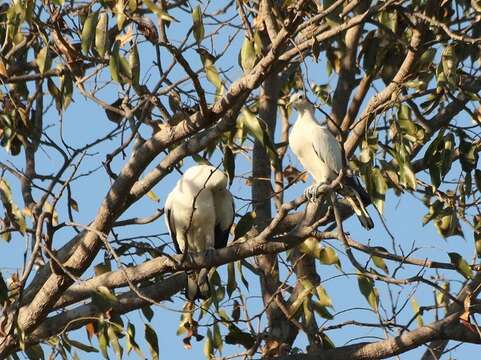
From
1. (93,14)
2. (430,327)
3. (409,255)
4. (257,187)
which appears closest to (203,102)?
(93,14)

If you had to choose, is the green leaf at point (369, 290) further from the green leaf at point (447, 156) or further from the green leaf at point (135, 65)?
the green leaf at point (135, 65)

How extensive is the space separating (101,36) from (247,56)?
0.67 meters

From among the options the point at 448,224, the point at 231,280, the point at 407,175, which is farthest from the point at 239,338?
the point at 407,175

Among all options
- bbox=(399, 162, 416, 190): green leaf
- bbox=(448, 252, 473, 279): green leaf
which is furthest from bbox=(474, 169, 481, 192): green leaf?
bbox=(399, 162, 416, 190): green leaf

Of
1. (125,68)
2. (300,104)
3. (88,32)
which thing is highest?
(300,104)

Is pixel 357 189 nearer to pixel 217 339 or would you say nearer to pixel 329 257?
pixel 329 257

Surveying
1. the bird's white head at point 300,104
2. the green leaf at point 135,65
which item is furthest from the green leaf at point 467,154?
the green leaf at point 135,65

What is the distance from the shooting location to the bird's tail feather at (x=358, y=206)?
568 centimetres

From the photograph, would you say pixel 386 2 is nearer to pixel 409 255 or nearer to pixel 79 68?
pixel 409 255

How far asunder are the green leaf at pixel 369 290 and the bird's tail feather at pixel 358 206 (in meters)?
0.34

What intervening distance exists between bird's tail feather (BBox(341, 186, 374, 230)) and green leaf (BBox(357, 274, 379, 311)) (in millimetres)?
337

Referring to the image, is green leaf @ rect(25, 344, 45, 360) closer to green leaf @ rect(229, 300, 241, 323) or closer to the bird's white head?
green leaf @ rect(229, 300, 241, 323)

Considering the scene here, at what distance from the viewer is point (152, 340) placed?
18.8ft

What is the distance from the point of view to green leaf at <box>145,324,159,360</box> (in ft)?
18.8
